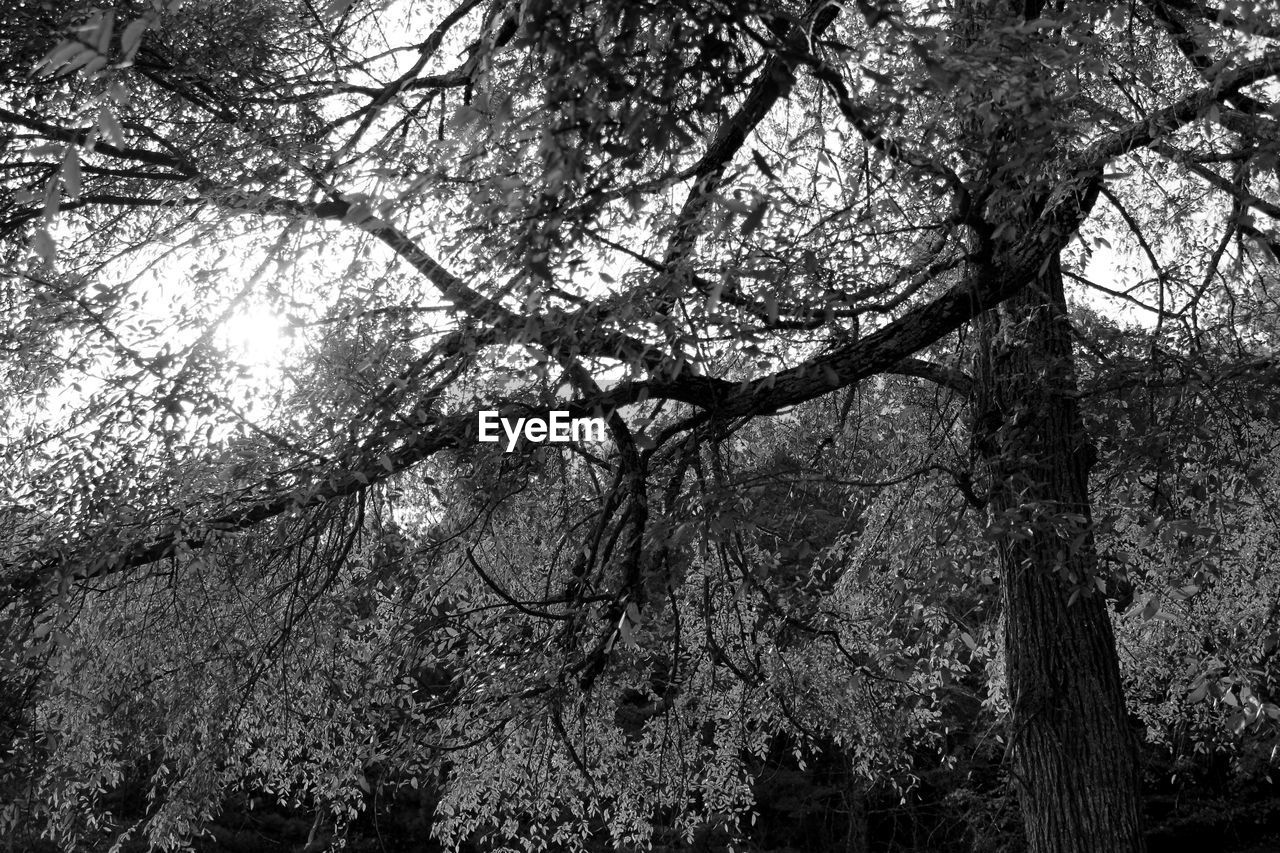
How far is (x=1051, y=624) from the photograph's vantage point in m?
5.52

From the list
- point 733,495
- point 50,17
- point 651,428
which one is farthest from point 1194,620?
point 50,17

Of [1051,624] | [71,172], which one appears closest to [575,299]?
[71,172]

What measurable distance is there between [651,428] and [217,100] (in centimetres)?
302

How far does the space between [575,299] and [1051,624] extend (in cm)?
335

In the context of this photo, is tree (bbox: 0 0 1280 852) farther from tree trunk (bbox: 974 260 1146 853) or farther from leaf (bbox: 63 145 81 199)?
leaf (bbox: 63 145 81 199)

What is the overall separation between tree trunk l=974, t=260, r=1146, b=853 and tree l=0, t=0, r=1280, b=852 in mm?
16

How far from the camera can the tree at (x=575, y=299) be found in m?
3.78

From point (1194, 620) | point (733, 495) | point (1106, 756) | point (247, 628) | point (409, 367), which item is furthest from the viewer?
point (1194, 620)

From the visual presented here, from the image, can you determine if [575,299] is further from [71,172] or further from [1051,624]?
[1051,624]

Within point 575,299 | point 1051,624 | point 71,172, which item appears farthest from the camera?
point 1051,624

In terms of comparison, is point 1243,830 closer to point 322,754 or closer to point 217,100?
point 322,754

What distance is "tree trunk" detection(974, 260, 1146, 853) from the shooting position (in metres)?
5.20

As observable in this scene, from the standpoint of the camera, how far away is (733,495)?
14.0ft

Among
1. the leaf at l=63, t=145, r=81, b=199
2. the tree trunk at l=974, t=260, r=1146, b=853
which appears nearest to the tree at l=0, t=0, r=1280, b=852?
the tree trunk at l=974, t=260, r=1146, b=853
